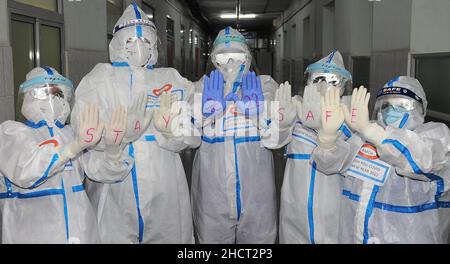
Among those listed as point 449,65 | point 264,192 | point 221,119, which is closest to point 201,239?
Answer: point 264,192

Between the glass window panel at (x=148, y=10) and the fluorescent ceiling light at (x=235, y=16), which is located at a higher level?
the fluorescent ceiling light at (x=235, y=16)

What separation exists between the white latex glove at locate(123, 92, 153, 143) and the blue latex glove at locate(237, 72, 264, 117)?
0.44 m

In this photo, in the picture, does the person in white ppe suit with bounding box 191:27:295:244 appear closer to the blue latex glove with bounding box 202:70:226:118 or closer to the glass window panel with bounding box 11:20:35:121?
the blue latex glove with bounding box 202:70:226:118

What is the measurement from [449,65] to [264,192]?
1.71 m

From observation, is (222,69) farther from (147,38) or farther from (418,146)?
(418,146)

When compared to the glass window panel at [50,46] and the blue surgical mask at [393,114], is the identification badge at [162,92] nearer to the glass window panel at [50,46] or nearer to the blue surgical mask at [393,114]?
the blue surgical mask at [393,114]

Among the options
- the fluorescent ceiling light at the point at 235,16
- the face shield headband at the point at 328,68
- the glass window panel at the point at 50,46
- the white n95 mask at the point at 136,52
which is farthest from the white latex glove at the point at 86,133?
the fluorescent ceiling light at the point at 235,16

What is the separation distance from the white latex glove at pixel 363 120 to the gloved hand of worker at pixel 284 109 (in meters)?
0.35

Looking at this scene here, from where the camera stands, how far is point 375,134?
1472 mm

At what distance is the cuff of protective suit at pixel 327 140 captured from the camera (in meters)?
1.60

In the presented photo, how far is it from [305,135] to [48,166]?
111 cm

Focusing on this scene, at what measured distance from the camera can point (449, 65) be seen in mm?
2836

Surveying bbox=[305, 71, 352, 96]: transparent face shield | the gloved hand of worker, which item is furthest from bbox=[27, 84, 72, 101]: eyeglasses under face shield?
bbox=[305, 71, 352, 96]: transparent face shield

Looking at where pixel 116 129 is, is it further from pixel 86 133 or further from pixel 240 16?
pixel 240 16
